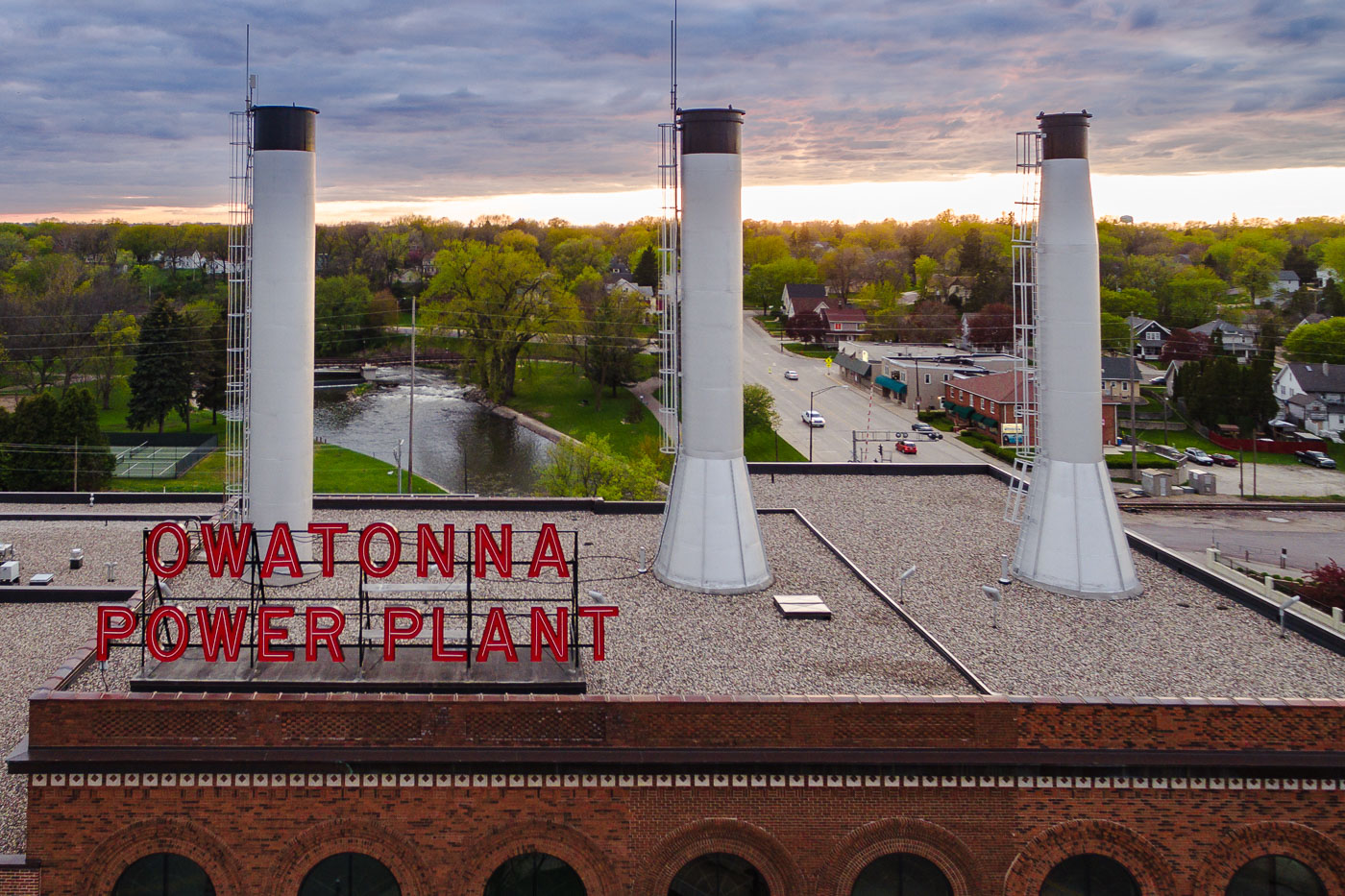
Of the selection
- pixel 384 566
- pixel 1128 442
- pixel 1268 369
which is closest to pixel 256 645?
pixel 384 566

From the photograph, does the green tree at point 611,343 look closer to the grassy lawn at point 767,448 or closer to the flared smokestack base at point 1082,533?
the grassy lawn at point 767,448

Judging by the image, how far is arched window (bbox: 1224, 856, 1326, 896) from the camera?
17.6 meters

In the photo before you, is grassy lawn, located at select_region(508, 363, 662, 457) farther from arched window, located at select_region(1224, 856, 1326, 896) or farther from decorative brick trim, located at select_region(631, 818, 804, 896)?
arched window, located at select_region(1224, 856, 1326, 896)

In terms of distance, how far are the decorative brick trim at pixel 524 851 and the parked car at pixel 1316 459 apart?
284 ft

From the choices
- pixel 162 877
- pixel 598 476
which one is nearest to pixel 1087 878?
pixel 162 877

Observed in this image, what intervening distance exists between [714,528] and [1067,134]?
12.7 meters

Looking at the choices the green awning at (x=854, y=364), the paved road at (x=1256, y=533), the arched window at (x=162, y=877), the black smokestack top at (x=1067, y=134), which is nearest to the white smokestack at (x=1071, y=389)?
the black smokestack top at (x=1067, y=134)

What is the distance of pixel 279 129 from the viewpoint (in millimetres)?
23984

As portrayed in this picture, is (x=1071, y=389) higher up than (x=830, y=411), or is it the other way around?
(x=830, y=411)

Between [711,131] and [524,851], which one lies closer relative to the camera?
[524,851]

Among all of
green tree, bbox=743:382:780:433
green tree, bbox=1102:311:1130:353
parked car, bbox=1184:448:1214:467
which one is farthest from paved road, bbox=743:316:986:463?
green tree, bbox=1102:311:1130:353

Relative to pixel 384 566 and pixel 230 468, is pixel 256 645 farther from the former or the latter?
pixel 230 468

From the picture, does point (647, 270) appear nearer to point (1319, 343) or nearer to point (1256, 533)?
point (1319, 343)

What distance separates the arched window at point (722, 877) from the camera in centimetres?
1758
